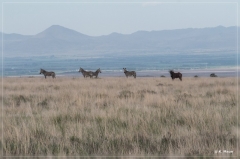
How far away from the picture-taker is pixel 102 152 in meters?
7.17

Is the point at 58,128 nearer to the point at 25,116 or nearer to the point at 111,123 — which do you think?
the point at 111,123

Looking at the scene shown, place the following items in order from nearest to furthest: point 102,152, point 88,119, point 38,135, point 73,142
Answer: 1. point 102,152
2. point 73,142
3. point 38,135
4. point 88,119

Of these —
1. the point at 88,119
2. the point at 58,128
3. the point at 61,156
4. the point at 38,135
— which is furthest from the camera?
the point at 88,119

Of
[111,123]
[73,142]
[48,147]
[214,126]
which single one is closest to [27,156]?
[48,147]

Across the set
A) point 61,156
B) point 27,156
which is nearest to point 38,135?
point 27,156

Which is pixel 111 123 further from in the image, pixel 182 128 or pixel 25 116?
pixel 25 116

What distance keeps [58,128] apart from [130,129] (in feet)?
5.19

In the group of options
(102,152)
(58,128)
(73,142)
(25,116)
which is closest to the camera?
(102,152)

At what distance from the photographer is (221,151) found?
6.78 meters

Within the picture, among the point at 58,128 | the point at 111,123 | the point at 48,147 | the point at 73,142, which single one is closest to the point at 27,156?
the point at 48,147

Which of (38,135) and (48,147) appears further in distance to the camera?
(38,135)

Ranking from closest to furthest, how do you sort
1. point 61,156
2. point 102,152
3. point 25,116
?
1. point 61,156
2. point 102,152
3. point 25,116

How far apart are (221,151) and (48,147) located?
3013 millimetres

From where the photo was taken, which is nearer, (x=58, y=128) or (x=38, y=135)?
(x=38, y=135)
